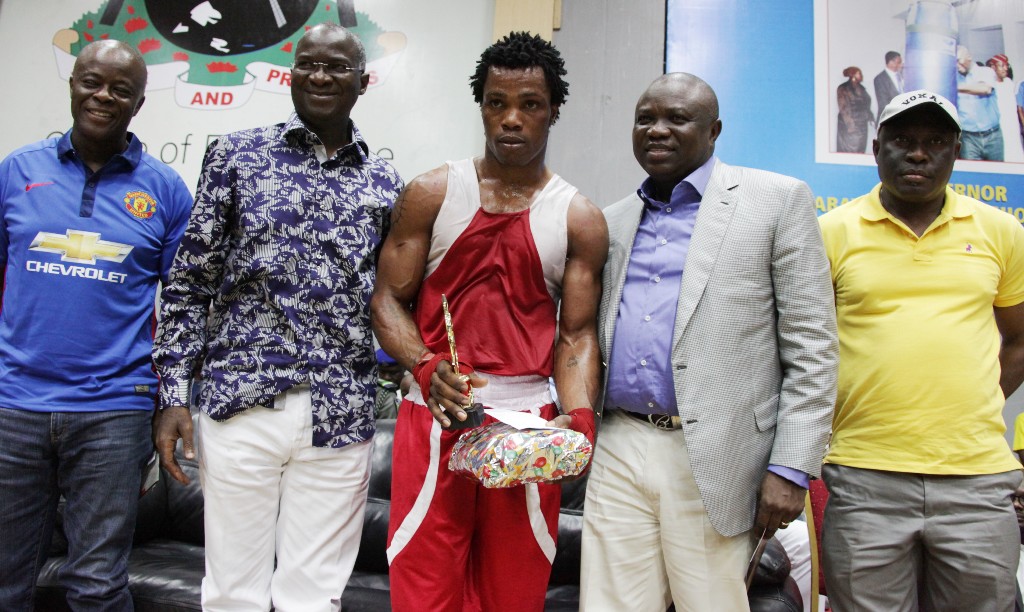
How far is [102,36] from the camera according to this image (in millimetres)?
4691

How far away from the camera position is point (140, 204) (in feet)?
7.64

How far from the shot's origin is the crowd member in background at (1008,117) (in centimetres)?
416

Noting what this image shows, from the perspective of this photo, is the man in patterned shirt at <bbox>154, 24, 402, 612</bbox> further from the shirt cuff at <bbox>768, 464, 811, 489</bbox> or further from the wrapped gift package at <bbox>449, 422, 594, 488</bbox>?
the shirt cuff at <bbox>768, 464, 811, 489</bbox>

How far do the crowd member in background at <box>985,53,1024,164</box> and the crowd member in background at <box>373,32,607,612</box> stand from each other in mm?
3172

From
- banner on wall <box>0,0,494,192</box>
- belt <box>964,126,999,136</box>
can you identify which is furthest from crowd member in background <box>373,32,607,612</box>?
belt <box>964,126,999,136</box>

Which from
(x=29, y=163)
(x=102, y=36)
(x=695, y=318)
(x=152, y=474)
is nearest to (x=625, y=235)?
(x=695, y=318)

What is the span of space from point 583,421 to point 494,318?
34 cm

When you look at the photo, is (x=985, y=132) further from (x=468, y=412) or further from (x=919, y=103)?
(x=468, y=412)

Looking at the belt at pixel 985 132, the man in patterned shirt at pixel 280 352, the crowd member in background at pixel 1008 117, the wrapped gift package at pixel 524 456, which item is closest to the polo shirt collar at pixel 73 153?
the man in patterned shirt at pixel 280 352

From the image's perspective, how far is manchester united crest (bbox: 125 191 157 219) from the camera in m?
2.31

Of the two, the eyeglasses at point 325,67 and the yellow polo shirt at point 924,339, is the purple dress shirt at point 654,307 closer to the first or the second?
the yellow polo shirt at point 924,339

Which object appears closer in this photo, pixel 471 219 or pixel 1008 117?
pixel 471 219

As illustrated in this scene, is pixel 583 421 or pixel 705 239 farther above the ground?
pixel 705 239

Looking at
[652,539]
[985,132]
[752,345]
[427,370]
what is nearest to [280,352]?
[427,370]
